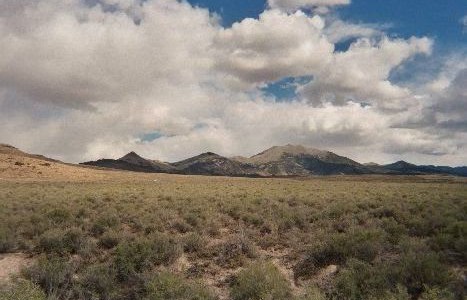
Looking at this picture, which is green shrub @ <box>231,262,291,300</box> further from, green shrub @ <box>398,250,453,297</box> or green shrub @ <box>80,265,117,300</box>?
green shrub @ <box>80,265,117,300</box>

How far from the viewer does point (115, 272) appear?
528 inches

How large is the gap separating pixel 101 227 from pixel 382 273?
449 inches

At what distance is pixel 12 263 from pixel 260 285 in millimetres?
9101

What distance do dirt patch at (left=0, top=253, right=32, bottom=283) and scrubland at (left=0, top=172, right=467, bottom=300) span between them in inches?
11.1

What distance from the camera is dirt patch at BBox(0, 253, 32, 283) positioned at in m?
14.2

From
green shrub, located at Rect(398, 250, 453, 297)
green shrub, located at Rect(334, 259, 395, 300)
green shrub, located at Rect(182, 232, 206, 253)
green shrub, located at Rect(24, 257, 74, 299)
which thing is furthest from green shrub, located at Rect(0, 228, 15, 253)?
green shrub, located at Rect(398, 250, 453, 297)

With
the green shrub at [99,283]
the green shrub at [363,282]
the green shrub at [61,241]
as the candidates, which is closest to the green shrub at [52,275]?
the green shrub at [99,283]

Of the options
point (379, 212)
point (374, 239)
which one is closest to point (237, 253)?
point (374, 239)

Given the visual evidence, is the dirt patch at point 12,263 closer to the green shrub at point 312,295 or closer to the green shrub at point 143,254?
the green shrub at point 143,254

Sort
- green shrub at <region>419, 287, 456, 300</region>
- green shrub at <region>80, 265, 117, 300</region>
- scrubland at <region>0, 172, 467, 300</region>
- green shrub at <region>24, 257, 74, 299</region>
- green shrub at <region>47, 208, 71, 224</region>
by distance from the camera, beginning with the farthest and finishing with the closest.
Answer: green shrub at <region>47, 208, 71, 224</region>
green shrub at <region>24, 257, 74, 299</region>
green shrub at <region>80, 265, 117, 300</region>
scrubland at <region>0, 172, 467, 300</region>
green shrub at <region>419, 287, 456, 300</region>

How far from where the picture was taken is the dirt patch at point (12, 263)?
14.2 meters

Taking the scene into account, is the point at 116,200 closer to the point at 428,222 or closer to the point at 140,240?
the point at 140,240

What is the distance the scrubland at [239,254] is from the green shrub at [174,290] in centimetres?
3

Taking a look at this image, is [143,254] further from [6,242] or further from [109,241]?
[6,242]
